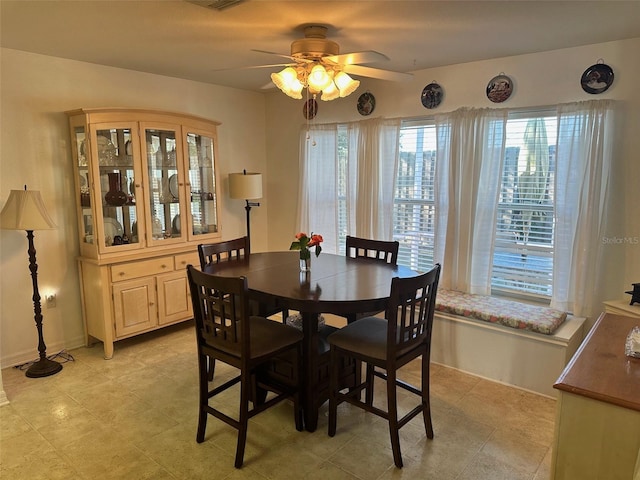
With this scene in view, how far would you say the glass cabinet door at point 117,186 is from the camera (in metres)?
3.44

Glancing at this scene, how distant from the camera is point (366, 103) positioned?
419cm

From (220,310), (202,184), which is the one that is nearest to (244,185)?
(202,184)

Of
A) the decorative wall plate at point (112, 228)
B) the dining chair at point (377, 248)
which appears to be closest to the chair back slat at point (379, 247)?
the dining chair at point (377, 248)

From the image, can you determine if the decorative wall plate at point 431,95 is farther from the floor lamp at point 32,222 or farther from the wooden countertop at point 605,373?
the floor lamp at point 32,222

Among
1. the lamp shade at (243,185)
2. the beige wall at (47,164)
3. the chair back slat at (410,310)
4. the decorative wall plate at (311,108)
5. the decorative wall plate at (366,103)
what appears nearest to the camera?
the chair back slat at (410,310)

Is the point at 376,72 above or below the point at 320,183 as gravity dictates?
above

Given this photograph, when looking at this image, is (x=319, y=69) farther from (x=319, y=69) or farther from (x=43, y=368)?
(x=43, y=368)

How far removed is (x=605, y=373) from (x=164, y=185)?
3.59m

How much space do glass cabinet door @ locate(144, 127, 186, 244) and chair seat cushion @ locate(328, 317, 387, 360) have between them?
216cm

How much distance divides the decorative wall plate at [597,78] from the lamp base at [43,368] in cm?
453

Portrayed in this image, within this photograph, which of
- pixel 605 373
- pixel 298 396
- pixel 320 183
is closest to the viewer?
pixel 605 373

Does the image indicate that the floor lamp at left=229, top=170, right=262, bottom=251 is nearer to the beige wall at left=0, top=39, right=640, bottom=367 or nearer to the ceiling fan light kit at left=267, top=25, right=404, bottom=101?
the beige wall at left=0, top=39, right=640, bottom=367

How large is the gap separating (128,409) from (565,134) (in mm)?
3662

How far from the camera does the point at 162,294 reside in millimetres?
3818
